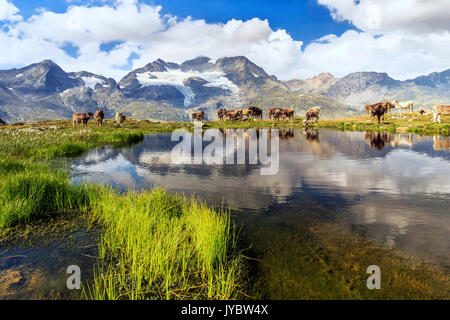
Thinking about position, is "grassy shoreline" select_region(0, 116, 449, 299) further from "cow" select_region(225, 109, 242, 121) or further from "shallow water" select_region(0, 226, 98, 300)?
"cow" select_region(225, 109, 242, 121)

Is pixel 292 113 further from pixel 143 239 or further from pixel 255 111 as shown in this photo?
pixel 143 239

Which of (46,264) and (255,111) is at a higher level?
(255,111)

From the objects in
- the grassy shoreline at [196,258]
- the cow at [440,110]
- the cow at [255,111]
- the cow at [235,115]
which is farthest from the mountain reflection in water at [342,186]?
the cow at [255,111]

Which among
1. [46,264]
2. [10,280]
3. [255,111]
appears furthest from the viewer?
[255,111]

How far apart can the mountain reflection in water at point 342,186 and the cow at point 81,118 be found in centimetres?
6321

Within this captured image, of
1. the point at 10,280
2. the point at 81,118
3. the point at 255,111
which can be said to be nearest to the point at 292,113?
the point at 255,111

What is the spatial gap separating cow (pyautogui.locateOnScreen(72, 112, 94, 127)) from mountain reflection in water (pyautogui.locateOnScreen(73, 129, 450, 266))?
63213mm

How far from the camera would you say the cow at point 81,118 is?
3167 inches

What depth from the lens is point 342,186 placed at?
16.2 m

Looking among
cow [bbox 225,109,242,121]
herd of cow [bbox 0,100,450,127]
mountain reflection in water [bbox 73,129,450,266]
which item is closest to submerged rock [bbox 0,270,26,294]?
mountain reflection in water [bbox 73,129,450,266]

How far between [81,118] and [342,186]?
86483mm

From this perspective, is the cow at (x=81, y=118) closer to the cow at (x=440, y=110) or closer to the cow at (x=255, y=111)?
the cow at (x=255, y=111)

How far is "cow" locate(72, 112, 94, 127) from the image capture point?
80.4 m
